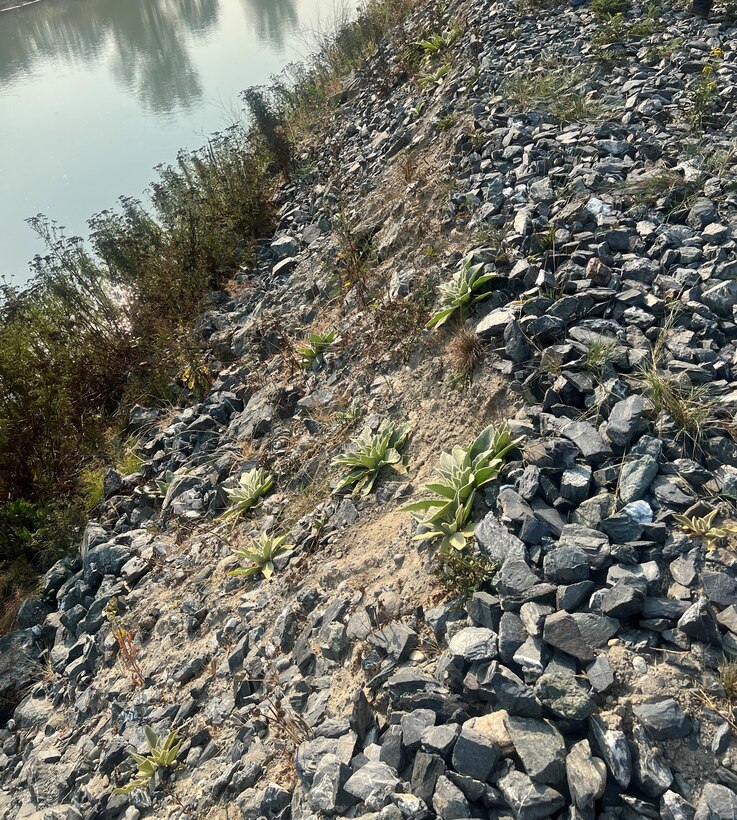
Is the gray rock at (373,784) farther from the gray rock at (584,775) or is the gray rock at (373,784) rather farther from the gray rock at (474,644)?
the gray rock at (584,775)

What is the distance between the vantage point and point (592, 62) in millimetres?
6887

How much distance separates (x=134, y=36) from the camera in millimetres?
24906

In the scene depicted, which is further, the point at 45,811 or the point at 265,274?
the point at 265,274

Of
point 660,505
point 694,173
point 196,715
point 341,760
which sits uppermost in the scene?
point 694,173

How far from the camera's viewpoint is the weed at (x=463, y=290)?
15.2 feet

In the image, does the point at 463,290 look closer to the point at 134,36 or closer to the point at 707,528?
the point at 707,528

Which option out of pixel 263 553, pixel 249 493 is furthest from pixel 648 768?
pixel 249 493

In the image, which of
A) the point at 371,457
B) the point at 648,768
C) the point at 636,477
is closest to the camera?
the point at 648,768

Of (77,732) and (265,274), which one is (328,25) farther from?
(77,732)

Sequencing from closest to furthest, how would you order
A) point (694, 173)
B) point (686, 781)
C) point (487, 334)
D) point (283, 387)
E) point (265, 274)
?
point (686, 781) < point (487, 334) < point (694, 173) < point (283, 387) < point (265, 274)

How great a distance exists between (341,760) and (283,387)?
3.86m

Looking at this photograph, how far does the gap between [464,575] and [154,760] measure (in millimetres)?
2065


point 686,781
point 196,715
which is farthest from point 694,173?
point 196,715

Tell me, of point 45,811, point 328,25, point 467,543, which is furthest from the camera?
point 328,25
